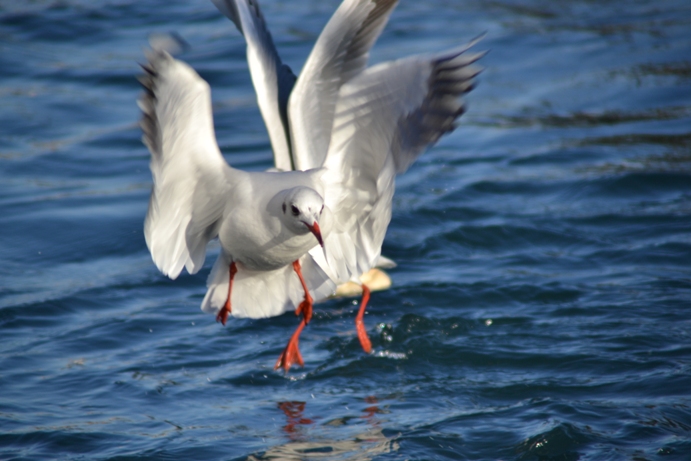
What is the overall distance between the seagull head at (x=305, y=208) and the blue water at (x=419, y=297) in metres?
1.20

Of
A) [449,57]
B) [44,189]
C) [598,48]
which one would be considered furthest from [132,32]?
[449,57]

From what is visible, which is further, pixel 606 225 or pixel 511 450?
pixel 606 225

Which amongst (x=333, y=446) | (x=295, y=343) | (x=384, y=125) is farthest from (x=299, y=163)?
(x=333, y=446)

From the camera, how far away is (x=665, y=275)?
6809 millimetres

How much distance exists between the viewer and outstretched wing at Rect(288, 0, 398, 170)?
5.23 m

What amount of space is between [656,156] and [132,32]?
8805 millimetres

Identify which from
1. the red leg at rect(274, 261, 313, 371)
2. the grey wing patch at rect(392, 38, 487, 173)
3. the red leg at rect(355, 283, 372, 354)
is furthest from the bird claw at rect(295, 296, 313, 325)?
the grey wing patch at rect(392, 38, 487, 173)

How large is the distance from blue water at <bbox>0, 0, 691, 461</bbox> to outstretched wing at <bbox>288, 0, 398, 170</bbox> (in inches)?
54.5

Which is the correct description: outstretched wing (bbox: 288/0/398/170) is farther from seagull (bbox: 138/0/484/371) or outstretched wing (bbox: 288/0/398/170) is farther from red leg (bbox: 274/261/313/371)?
red leg (bbox: 274/261/313/371)

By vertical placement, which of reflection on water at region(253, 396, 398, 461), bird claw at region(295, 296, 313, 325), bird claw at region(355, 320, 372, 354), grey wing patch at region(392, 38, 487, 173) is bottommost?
reflection on water at region(253, 396, 398, 461)

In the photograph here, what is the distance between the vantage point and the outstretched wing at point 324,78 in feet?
17.2

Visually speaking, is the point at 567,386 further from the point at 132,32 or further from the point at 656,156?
the point at 132,32

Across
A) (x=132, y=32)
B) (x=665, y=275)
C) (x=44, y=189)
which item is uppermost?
(x=132, y=32)

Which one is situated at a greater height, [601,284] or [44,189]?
[44,189]
